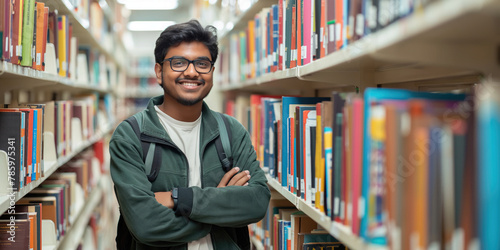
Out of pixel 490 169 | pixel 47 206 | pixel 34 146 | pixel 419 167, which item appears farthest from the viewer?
pixel 47 206

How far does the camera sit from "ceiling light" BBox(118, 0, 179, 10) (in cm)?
618

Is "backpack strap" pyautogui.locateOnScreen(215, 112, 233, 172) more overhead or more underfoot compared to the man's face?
more underfoot

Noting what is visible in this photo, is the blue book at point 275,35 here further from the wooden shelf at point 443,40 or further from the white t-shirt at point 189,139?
the wooden shelf at point 443,40

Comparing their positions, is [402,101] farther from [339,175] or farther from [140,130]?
[140,130]

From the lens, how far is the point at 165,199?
1.68 metres

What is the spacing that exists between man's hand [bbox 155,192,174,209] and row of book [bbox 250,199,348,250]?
1.73 ft

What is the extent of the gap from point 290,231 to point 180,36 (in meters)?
0.94

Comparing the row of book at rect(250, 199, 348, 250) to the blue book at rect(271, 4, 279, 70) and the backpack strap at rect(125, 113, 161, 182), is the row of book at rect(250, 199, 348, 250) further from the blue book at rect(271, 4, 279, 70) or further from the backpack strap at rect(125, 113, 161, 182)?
the blue book at rect(271, 4, 279, 70)

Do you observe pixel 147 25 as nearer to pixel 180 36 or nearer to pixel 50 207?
pixel 50 207

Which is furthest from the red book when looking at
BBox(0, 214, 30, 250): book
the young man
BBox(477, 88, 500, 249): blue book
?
BBox(477, 88, 500, 249): blue book

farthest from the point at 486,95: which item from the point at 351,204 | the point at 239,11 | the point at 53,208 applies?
the point at 239,11

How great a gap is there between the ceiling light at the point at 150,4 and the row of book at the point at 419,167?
5.51 metres

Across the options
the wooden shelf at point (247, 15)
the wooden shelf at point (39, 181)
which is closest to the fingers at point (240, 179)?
the wooden shelf at point (39, 181)

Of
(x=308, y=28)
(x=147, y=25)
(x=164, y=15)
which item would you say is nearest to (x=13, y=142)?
(x=308, y=28)
